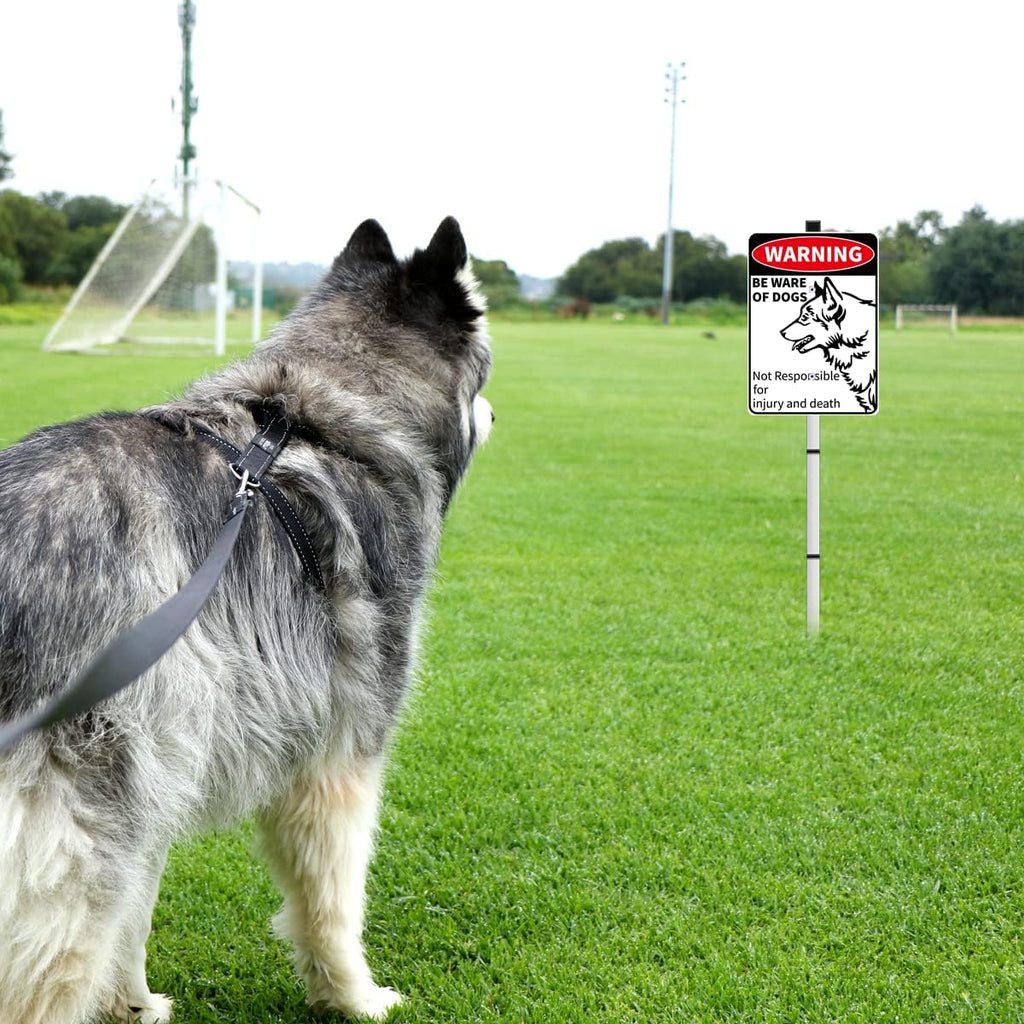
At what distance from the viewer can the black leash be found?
5.16 feet

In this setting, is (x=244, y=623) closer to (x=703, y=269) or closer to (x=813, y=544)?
(x=813, y=544)

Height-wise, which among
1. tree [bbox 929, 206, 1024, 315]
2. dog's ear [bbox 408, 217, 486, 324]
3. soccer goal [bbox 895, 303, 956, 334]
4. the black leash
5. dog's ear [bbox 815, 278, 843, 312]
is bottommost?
the black leash

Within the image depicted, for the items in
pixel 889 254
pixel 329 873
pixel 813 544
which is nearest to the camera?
pixel 329 873

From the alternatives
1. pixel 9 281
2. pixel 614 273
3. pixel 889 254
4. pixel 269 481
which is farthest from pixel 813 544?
pixel 614 273

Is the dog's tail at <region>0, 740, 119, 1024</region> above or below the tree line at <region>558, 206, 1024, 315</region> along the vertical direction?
below

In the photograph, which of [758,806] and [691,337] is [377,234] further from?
[691,337]

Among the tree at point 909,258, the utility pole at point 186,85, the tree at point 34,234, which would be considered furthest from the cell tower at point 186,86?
the tree at point 909,258

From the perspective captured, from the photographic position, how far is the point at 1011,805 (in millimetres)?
3582

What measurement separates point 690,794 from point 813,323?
8.15ft

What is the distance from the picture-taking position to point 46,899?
189 centimetres

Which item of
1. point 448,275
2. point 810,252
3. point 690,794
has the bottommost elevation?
point 690,794

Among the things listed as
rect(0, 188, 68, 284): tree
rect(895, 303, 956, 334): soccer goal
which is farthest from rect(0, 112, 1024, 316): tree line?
rect(895, 303, 956, 334): soccer goal

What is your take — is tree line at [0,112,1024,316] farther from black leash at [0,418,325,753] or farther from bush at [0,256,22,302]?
black leash at [0,418,325,753]

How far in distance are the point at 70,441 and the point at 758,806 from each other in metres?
2.60
